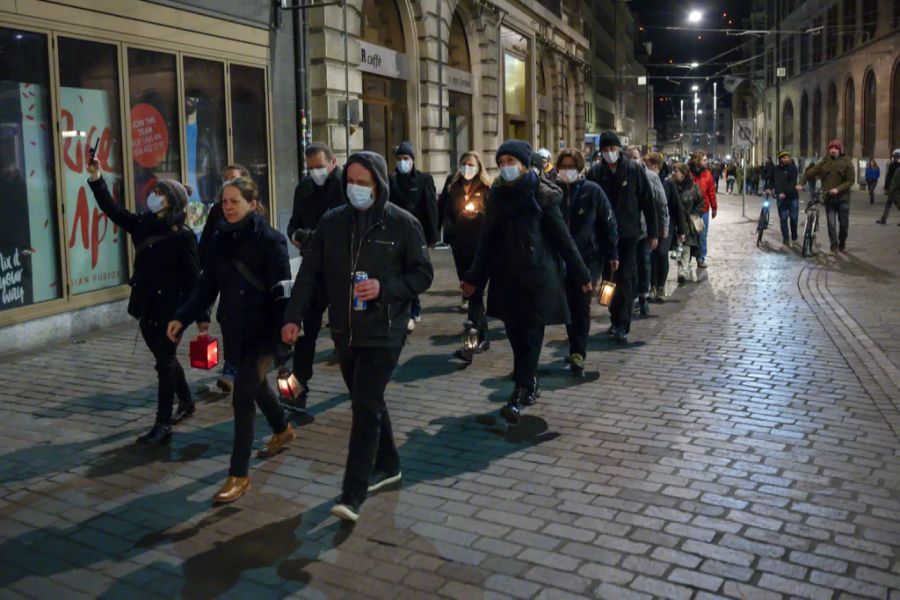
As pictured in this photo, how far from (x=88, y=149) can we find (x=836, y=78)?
48.5 meters

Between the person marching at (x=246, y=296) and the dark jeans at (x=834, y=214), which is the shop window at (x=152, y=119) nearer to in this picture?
the person marching at (x=246, y=296)

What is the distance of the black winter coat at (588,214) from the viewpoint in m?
8.59

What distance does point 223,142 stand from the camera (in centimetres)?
1317

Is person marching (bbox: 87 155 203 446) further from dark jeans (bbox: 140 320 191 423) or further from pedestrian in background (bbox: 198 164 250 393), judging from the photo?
pedestrian in background (bbox: 198 164 250 393)

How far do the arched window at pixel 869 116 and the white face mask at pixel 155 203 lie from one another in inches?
1760

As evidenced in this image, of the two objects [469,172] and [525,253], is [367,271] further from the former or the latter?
[469,172]

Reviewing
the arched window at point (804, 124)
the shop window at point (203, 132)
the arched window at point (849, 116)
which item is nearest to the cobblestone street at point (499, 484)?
→ the shop window at point (203, 132)

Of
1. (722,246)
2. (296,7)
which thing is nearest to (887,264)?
(722,246)

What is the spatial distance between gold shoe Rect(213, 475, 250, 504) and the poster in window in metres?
5.99

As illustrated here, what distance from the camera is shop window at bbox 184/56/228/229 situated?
12406 millimetres

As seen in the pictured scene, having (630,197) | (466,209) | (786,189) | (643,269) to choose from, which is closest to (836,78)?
(786,189)

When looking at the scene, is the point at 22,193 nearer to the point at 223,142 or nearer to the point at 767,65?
the point at 223,142

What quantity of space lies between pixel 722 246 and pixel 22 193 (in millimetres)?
13915

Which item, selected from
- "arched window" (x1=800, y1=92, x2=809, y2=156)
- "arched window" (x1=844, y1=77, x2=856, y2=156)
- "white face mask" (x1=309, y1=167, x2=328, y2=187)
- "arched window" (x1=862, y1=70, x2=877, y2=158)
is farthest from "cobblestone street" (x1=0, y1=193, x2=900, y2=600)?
"arched window" (x1=800, y1=92, x2=809, y2=156)
